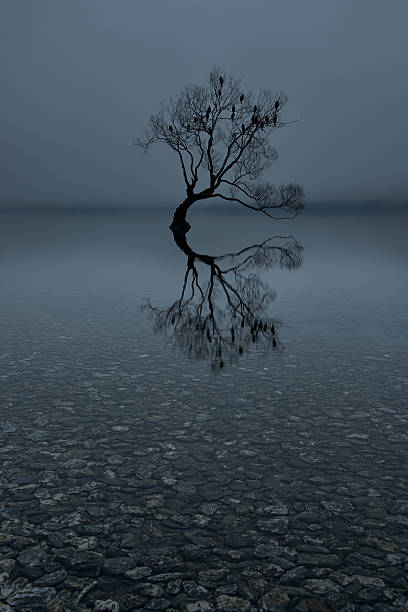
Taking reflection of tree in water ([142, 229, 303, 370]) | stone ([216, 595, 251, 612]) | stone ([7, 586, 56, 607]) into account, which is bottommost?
stone ([7, 586, 56, 607])

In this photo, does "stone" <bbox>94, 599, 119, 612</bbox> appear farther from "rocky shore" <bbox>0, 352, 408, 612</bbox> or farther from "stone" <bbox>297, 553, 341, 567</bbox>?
"stone" <bbox>297, 553, 341, 567</bbox>

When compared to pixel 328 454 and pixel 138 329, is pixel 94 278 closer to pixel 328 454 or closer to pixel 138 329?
pixel 138 329

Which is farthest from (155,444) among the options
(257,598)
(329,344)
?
(329,344)

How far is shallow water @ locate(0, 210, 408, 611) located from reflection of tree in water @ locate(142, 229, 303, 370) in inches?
27.8

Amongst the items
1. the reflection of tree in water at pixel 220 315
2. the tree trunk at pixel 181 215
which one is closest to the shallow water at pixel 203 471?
the reflection of tree in water at pixel 220 315

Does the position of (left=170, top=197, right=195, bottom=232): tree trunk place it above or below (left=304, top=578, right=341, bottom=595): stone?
above

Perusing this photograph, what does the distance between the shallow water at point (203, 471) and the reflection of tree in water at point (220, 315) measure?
2.32 feet

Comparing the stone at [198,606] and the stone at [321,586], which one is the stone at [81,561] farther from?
the stone at [321,586]

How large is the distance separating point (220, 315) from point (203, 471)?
13.3m

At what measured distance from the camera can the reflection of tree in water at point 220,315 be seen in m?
16.9

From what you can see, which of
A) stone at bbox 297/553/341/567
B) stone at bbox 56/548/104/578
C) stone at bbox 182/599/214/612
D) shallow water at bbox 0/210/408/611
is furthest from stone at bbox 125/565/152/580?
stone at bbox 297/553/341/567

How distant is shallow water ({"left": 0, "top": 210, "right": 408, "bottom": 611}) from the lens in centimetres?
600

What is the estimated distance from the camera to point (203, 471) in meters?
8.53

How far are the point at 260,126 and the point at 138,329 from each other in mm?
42970
